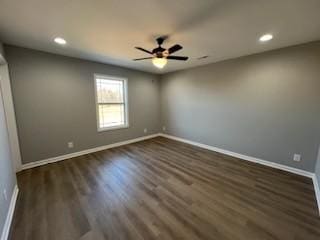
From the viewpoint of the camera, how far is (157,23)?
1960 mm

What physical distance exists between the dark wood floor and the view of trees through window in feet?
4.74

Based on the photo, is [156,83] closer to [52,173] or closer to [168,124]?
[168,124]

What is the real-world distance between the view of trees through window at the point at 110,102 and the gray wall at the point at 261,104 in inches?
80.2

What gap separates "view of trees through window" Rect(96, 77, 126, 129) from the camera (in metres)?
4.20

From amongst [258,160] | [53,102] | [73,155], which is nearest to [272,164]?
[258,160]

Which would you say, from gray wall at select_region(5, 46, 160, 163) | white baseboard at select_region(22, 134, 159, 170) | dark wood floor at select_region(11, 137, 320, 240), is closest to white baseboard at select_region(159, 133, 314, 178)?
dark wood floor at select_region(11, 137, 320, 240)

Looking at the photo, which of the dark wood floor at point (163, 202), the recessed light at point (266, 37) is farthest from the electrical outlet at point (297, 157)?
the recessed light at point (266, 37)

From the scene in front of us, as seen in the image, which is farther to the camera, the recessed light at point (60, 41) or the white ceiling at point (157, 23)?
the recessed light at point (60, 41)

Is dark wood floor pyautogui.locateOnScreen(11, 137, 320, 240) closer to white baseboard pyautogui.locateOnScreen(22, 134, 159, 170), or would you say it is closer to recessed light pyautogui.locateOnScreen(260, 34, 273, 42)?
white baseboard pyautogui.locateOnScreen(22, 134, 159, 170)

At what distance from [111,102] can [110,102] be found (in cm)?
3

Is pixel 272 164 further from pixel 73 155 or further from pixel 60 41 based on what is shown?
pixel 60 41

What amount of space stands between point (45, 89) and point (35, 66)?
0.48 meters

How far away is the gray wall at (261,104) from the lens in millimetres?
2684

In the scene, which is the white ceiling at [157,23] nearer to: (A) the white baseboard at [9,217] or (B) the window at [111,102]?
(B) the window at [111,102]
